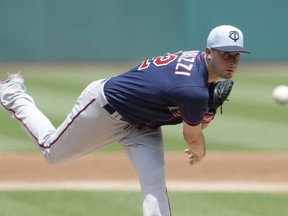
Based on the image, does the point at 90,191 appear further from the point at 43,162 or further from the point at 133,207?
the point at 43,162

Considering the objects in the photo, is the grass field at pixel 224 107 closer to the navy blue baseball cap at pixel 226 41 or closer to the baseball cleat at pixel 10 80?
the baseball cleat at pixel 10 80

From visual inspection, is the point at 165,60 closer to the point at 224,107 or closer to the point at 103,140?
the point at 103,140

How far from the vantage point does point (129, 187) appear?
838 centimetres

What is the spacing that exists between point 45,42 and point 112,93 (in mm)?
13364

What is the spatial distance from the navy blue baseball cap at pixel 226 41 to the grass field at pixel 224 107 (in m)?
5.08

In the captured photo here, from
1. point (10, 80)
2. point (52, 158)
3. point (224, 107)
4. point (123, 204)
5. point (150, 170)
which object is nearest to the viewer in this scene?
point (150, 170)

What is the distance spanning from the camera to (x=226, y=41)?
5.55 meters

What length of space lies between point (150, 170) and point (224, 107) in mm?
7869

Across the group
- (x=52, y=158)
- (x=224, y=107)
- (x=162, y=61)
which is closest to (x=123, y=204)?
(x=52, y=158)

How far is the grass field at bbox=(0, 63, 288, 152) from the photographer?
1104cm

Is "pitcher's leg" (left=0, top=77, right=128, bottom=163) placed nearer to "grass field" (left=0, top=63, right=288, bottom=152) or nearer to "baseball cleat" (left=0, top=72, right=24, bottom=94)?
"baseball cleat" (left=0, top=72, right=24, bottom=94)

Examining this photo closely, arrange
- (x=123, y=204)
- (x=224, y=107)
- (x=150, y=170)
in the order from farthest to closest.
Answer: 1. (x=224, y=107)
2. (x=123, y=204)
3. (x=150, y=170)

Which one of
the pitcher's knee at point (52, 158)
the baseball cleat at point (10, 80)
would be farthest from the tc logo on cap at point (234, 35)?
the baseball cleat at point (10, 80)

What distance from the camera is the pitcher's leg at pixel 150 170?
578cm
